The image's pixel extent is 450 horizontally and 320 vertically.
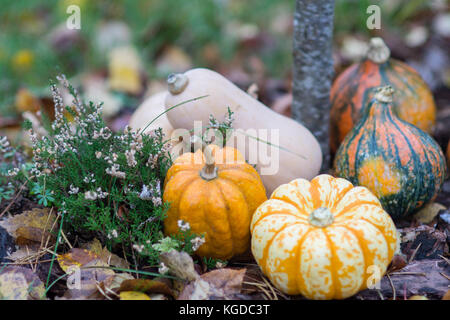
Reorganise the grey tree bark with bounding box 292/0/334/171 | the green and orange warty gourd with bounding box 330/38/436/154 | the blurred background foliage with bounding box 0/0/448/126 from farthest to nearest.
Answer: the blurred background foliage with bounding box 0/0/448/126 → the green and orange warty gourd with bounding box 330/38/436/154 → the grey tree bark with bounding box 292/0/334/171

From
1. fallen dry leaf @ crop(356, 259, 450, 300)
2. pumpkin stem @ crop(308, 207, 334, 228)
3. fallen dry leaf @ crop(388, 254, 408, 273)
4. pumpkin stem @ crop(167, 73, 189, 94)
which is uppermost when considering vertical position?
pumpkin stem @ crop(167, 73, 189, 94)

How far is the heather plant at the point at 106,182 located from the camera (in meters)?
1.89

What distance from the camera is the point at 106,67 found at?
168 inches

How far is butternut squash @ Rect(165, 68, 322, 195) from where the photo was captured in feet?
7.46

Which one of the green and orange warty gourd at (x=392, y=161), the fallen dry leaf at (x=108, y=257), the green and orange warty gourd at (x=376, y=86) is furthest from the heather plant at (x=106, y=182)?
the green and orange warty gourd at (x=376, y=86)

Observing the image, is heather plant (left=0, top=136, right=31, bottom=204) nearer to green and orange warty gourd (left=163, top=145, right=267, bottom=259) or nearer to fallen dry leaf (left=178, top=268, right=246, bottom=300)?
green and orange warty gourd (left=163, top=145, right=267, bottom=259)

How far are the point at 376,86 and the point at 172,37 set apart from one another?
2462 millimetres

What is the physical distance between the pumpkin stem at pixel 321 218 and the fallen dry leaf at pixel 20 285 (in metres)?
1.06

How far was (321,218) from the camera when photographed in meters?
1.71

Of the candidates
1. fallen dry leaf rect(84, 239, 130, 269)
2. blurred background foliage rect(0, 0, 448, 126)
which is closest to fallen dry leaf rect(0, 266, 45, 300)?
fallen dry leaf rect(84, 239, 130, 269)

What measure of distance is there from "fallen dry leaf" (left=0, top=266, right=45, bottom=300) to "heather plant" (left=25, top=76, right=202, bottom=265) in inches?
10.3
